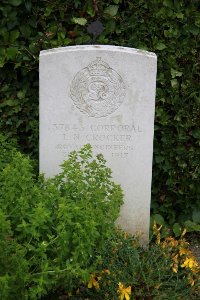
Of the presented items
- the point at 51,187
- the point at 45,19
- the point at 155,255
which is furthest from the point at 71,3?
the point at 155,255

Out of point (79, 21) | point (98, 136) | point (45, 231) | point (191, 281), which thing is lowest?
point (191, 281)

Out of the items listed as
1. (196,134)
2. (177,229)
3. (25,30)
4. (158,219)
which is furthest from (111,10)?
(177,229)

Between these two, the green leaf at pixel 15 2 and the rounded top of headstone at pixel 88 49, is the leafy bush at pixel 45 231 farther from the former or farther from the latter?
the green leaf at pixel 15 2

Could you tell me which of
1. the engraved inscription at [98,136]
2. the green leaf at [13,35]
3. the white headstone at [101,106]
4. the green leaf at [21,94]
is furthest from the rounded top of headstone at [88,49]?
the green leaf at [21,94]

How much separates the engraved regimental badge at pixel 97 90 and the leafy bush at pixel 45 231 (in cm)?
64

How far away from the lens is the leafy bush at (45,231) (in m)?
2.72

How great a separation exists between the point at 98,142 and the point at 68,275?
1212 mm

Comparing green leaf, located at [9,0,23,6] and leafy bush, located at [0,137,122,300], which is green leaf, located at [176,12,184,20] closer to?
green leaf, located at [9,0,23,6]

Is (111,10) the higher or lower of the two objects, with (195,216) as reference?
higher

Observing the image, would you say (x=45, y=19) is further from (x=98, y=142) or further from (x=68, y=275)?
(x=68, y=275)

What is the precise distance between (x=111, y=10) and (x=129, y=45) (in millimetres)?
292

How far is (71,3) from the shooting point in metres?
4.17

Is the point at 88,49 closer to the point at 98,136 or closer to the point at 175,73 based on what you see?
the point at 98,136

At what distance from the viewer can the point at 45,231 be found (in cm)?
300
